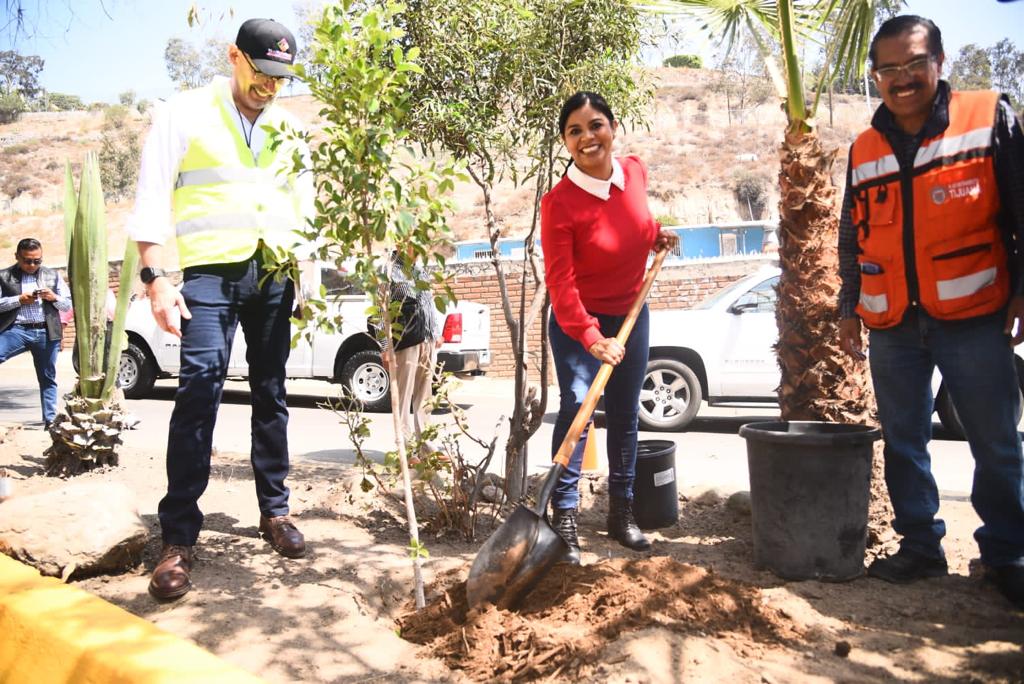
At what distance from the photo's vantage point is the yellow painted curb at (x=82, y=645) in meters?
1.99

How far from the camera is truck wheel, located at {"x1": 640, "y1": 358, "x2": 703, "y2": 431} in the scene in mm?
9117

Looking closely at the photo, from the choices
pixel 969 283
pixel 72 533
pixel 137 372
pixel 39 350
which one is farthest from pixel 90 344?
pixel 137 372

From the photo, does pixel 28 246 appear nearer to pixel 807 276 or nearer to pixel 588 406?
A: pixel 588 406

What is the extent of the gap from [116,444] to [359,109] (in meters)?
3.73

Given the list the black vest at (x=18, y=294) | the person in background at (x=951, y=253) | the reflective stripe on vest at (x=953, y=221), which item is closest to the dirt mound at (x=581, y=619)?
the person in background at (x=951, y=253)

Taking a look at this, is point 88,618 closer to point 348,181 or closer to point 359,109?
point 348,181

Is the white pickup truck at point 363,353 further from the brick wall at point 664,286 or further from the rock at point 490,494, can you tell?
the rock at point 490,494

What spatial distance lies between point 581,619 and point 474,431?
269 inches

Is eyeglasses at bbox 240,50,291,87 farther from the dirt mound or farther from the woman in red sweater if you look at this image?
the dirt mound

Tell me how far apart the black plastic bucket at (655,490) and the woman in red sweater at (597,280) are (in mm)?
305

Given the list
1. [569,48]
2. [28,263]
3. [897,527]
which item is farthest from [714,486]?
[28,263]

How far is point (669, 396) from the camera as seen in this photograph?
9242 millimetres

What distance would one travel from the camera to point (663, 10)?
16.4ft

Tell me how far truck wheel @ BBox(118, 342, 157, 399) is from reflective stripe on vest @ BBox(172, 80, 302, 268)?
32.9 ft
